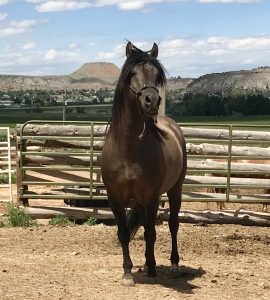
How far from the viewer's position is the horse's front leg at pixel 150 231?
679 cm

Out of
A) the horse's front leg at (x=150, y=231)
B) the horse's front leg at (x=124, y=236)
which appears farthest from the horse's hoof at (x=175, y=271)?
the horse's front leg at (x=124, y=236)

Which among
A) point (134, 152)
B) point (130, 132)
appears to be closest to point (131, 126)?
point (130, 132)

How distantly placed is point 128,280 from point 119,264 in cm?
108

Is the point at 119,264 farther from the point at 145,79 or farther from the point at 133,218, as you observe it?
the point at 145,79

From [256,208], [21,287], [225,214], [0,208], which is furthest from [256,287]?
[0,208]

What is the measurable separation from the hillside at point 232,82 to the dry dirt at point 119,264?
342ft

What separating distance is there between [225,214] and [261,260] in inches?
98.2

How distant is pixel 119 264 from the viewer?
7.79 meters

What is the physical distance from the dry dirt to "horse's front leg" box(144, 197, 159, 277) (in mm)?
137

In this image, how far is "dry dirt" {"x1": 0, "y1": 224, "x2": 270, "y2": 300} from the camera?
21.1 ft

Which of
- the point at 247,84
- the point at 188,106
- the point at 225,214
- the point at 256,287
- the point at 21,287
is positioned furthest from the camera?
the point at 247,84

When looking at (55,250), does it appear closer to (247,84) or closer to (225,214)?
(225,214)

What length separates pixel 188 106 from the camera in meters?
67.4

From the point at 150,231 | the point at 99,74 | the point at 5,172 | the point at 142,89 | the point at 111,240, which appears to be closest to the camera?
the point at 142,89
